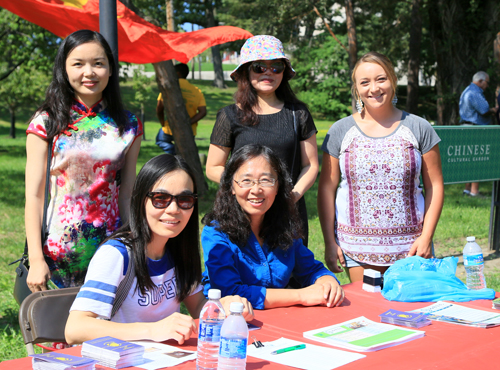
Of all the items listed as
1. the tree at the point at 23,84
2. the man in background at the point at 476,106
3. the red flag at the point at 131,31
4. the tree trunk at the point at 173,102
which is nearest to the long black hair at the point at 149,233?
the red flag at the point at 131,31

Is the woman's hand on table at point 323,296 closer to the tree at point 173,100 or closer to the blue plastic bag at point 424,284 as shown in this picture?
the blue plastic bag at point 424,284

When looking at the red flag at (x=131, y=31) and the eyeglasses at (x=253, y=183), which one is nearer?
the eyeglasses at (x=253, y=183)

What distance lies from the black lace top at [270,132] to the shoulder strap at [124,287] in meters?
1.22

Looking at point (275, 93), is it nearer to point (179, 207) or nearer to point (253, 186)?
point (253, 186)

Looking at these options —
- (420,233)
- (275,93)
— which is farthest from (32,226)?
(420,233)

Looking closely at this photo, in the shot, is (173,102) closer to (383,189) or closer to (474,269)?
(383,189)

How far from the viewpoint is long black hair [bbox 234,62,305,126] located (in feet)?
10.7

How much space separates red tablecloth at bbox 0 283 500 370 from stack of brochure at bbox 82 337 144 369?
4.6 inches

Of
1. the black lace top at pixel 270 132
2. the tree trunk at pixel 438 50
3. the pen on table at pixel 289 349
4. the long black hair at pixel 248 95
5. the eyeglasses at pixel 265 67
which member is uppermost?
the tree trunk at pixel 438 50

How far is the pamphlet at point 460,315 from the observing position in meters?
2.40

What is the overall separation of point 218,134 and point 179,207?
1143 millimetres

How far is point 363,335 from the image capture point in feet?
7.29

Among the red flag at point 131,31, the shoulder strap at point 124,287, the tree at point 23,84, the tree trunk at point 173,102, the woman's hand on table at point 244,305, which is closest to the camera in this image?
the shoulder strap at point 124,287

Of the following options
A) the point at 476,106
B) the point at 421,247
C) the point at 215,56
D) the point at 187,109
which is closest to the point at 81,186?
the point at 421,247
